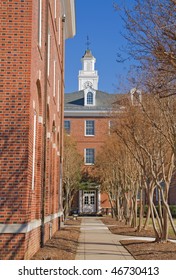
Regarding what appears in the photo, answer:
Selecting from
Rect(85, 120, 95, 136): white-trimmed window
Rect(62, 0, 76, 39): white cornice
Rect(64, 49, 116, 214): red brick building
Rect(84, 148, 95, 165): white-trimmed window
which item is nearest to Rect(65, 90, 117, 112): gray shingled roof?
Rect(64, 49, 116, 214): red brick building

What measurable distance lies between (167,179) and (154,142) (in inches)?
78.6

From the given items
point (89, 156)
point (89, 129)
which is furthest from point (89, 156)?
point (89, 129)

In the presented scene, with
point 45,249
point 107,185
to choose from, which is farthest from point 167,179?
point 107,185

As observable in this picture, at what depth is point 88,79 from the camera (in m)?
85.2

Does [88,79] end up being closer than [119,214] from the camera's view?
No

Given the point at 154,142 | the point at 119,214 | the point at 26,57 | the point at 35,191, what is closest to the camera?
the point at 26,57

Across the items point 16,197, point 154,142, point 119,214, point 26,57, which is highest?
point 26,57

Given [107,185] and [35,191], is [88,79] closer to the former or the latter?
[107,185]

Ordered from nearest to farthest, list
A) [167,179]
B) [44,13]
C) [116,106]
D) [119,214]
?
[44,13] → [167,179] → [116,106] → [119,214]

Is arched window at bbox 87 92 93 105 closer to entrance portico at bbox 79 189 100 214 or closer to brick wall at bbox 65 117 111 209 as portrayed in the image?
brick wall at bbox 65 117 111 209

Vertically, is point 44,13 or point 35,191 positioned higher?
point 44,13

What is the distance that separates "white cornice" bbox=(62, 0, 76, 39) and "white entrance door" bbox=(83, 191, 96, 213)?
2361cm

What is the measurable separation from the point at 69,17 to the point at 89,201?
27162 millimetres

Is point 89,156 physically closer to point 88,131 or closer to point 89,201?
point 88,131
